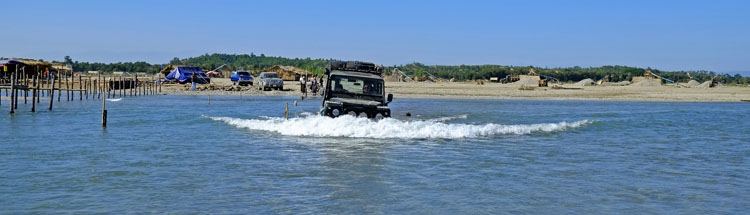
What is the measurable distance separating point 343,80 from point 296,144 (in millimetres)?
3070

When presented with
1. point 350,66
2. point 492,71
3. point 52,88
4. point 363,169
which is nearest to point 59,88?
point 52,88

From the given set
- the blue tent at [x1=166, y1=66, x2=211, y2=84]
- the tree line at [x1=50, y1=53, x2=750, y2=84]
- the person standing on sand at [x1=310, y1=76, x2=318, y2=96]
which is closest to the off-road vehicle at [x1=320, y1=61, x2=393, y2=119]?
the person standing on sand at [x1=310, y1=76, x2=318, y2=96]

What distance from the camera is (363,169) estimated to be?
14.0 metres

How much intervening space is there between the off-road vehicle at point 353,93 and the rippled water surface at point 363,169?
31cm

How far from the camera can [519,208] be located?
34.3ft

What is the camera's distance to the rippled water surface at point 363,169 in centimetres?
1066

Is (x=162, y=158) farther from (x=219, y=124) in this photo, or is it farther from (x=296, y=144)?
(x=219, y=124)

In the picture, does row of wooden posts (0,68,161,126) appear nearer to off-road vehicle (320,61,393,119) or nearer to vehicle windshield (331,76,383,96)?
off-road vehicle (320,61,393,119)

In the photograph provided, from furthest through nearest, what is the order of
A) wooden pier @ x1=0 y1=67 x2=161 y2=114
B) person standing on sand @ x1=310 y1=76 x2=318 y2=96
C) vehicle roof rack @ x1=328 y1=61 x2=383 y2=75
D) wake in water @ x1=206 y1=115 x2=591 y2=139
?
wooden pier @ x1=0 y1=67 x2=161 y2=114 → person standing on sand @ x1=310 y1=76 x2=318 y2=96 → vehicle roof rack @ x1=328 y1=61 x2=383 y2=75 → wake in water @ x1=206 y1=115 x2=591 y2=139

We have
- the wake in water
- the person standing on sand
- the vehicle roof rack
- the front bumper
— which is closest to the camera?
the front bumper

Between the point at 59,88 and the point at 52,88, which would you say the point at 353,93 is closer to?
the point at 52,88

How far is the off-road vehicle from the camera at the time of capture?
64.8ft

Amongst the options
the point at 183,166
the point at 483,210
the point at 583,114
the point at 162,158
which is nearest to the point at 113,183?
the point at 183,166

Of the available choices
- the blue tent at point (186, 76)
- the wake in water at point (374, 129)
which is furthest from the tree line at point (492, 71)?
the wake in water at point (374, 129)
